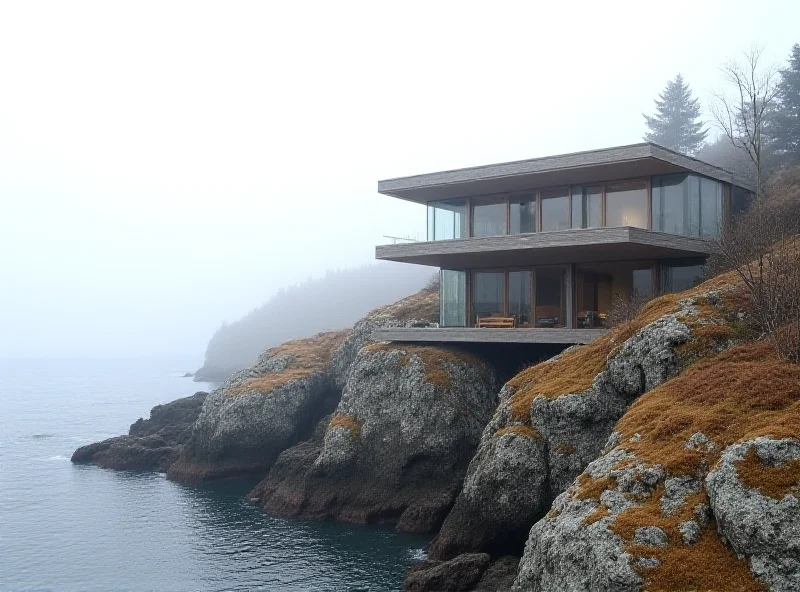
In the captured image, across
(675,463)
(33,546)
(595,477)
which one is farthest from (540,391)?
(33,546)

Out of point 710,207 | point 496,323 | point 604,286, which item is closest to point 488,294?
point 496,323

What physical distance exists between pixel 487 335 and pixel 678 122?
7086 cm

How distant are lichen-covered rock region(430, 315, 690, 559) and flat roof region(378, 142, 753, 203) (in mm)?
12098

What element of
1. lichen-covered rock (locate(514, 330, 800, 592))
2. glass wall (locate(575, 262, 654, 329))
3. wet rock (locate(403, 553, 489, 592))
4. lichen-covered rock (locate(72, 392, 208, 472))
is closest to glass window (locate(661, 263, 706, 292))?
glass wall (locate(575, 262, 654, 329))

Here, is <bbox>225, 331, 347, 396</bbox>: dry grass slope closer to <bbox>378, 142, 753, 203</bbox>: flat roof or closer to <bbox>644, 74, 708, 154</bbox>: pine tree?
<bbox>378, 142, 753, 203</bbox>: flat roof

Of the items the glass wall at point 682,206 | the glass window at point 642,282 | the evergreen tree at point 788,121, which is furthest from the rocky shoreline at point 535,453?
the evergreen tree at point 788,121

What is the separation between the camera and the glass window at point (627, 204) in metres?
37.3

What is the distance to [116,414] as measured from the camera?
311ft

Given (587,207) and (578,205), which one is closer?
(587,207)

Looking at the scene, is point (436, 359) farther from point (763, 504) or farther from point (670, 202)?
point (763, 504)

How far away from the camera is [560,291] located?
40.5 metres

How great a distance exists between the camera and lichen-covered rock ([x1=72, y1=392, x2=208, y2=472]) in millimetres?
52406

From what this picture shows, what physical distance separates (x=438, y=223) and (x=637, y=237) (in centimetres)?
1342

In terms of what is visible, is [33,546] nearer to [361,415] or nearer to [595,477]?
[361,415]
